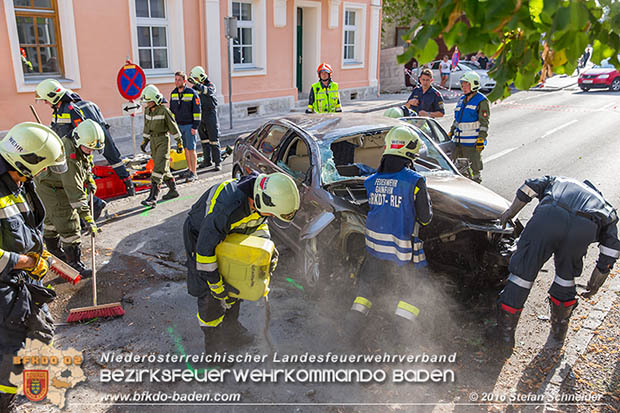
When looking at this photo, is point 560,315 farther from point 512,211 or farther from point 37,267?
point 37,267

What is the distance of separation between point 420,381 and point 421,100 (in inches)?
242

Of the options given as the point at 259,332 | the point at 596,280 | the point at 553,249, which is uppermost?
the point at 553,249

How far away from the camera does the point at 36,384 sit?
3.61 m

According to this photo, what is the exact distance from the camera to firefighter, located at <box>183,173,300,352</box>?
3547 mm

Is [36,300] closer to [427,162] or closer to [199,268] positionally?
Result: [199,268]

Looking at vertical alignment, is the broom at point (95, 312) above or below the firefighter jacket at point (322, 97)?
below

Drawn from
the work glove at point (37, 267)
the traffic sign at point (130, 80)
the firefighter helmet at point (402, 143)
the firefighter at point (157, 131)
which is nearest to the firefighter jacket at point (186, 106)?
the traffic sign at point (130, 80)

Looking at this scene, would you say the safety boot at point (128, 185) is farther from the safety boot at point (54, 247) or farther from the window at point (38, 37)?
the window at point (38, 37)

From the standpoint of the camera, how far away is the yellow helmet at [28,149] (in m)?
3.18

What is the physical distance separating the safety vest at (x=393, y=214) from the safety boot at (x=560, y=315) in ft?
4.73

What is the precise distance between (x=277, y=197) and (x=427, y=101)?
6.23 m

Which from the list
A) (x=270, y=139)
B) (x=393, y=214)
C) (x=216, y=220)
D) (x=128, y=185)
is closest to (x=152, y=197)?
(x=128, y=185)

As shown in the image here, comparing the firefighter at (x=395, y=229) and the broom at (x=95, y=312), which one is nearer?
the firefighter at (x=395, y=229)

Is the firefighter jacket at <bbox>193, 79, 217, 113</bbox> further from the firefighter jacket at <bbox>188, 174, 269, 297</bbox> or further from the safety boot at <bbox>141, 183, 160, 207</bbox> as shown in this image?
the firefighter jacket at <bbox>188, 174, 269, 297</bbox>
